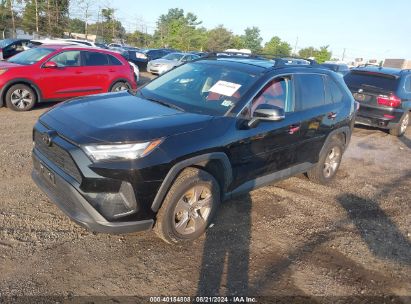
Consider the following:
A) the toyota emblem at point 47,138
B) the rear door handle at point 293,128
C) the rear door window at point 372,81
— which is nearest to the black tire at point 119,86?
A: the rear door window at point 372,81

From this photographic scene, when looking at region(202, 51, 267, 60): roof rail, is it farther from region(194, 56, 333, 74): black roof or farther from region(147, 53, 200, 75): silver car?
region(147, 53, 200, 75): silver car

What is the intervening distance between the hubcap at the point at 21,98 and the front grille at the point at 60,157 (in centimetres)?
568

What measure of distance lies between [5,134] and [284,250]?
5.41 metres

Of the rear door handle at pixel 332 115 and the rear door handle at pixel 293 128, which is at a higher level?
the rear door handle at pixel 332 115

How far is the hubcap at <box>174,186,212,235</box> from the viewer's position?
11.6 feet

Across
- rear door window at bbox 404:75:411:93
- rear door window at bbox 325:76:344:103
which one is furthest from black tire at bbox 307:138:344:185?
rear door window at bbox 404:75:411:93

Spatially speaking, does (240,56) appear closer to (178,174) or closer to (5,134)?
(178,174)

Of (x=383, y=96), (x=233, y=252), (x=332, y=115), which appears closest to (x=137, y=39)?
(x=383, y=96)

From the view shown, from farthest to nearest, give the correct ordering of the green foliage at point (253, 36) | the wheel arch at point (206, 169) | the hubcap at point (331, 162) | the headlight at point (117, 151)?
the green foliage at point (253, 36), the hubcap at point (331, 162), the wheel arch at point (206, 169), the headlight at point (117, 151)

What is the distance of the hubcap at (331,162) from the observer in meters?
5.62

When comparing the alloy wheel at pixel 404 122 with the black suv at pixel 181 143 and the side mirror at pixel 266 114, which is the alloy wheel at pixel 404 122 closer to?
the black suv at pixel 181 143

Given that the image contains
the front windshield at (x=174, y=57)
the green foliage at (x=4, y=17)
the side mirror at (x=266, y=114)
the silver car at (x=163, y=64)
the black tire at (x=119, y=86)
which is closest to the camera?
the side mirror at (x=266, y=114)

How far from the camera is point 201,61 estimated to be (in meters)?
4.95

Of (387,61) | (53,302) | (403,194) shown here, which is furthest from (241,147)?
(387,61)
